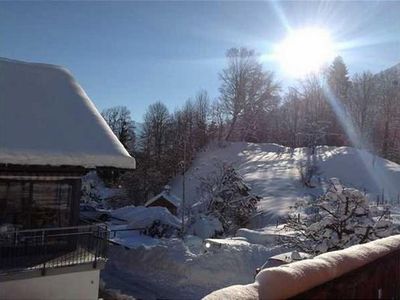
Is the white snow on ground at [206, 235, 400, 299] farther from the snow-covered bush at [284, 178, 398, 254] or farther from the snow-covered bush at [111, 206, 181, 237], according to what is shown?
the snow-covered bush at [111, 206, 181, 237]

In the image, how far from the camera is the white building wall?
991cm

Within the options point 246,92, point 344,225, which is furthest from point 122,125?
point 344,225

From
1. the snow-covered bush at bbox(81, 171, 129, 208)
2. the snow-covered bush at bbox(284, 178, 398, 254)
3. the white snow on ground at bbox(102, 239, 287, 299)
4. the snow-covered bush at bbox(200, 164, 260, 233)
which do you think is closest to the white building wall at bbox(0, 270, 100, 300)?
the white snow on ground at bbox(102, 239, 287, 299)

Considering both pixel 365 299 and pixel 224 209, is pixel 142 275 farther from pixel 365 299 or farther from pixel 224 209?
pixel 365 299

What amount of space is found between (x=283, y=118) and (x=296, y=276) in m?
58.1

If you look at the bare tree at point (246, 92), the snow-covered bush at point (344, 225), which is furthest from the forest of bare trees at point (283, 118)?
the snow-covered bush at point (344, 225)

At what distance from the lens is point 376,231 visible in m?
13.1

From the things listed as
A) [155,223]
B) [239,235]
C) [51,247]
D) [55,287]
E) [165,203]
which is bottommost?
[239,235]

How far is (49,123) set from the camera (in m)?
11.5

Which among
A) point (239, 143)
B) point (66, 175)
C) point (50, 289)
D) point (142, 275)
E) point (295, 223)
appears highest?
point (239, 143)

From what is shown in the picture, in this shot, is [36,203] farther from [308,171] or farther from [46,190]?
[308,171]

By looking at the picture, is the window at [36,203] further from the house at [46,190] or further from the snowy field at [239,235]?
the snowy field at [239,235]

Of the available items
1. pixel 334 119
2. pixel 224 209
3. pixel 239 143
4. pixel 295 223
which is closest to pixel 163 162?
pixel 239 143

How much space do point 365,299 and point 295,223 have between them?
42.4 feet
